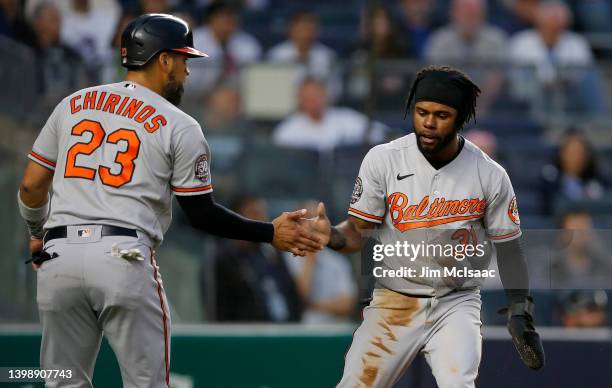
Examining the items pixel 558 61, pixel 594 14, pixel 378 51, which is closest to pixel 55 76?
pixel 378 51

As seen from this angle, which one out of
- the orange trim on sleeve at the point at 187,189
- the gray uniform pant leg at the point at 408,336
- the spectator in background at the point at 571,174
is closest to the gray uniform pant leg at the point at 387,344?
the gray uniform pant leg at the point at 408,336

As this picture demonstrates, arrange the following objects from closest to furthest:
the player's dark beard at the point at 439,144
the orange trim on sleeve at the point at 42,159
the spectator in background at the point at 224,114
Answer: the orange trim on sleeve at the point at 42,159 → the player's dark beard at the point at 439,144 → the spectator in background at the point at 224,114

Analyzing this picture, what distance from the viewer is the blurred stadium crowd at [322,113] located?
7.54 metres

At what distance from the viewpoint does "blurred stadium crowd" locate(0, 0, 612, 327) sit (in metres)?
7.54

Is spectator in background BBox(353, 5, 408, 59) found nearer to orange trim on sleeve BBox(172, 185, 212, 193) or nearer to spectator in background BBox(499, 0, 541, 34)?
spectator in background BBox(499, 0, 541, 34)

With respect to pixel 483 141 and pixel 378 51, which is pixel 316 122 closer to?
pixel 378 51

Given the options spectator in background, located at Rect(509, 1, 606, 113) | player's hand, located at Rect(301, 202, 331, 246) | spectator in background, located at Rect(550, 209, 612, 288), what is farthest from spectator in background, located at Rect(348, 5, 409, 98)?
player's hand, located at Rect(301, 202, 331, 246)

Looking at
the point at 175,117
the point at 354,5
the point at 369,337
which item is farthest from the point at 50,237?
the point at 354,5

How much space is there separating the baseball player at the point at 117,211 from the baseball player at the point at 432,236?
0.77 metres

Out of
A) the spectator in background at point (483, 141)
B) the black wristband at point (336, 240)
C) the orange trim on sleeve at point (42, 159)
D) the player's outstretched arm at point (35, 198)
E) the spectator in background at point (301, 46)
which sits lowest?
the black wristband at point (336, 240)

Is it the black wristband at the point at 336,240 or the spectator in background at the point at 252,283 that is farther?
the spectator in background at the point at 252,283

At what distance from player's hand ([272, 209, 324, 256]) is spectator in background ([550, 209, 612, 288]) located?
8.75ft

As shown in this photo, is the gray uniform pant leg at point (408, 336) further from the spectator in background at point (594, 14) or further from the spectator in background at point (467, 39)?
the spectator in background at point (594, 14)

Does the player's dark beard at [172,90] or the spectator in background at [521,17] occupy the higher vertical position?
the spectator in background at [521,17]
